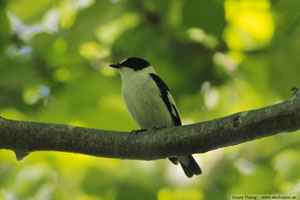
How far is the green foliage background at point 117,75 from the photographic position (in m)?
3.30

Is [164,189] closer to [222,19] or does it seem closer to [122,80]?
[122,80]

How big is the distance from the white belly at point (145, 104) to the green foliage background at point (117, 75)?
209 mm

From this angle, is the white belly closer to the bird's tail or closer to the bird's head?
the bird's head

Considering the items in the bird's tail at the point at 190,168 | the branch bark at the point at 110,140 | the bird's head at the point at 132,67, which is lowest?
the branch bark at the point at 110,140

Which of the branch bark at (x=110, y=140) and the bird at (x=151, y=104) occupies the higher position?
the bird at (x=151, y=104)

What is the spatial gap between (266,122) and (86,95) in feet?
6.32

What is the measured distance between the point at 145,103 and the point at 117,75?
0.46m

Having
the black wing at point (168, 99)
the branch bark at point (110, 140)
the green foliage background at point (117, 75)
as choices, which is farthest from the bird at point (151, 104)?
the branch bark at point (110, 140)

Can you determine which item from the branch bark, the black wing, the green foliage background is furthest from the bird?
the branch bark

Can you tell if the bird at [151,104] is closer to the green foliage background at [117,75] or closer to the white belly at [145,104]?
the white belly at [145,104]

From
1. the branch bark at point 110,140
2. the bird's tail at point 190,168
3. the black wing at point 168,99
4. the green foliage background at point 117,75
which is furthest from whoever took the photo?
the black wing at point 168,99

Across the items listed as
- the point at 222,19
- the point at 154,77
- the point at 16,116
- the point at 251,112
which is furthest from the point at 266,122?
the point at 16,116

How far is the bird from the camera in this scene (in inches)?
174

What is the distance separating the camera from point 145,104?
4.45 meters
